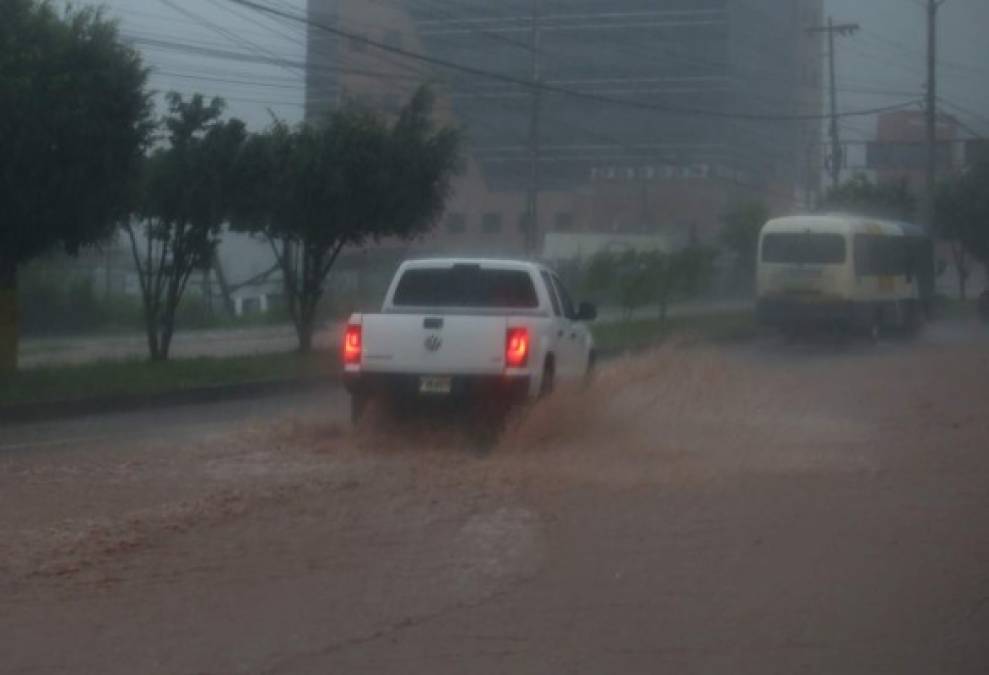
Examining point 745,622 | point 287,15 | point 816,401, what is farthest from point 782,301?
point 745,622

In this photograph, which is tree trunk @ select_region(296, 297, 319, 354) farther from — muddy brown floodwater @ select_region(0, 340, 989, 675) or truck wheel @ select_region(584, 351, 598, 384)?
muddy brown floodwater @ select_region(0, 340, 989, 675)

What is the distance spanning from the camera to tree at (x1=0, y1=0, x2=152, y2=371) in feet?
67.5

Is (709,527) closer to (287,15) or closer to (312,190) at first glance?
(312,190)

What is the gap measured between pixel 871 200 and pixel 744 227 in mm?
4379

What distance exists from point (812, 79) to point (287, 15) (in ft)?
147

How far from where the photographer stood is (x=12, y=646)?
8203mm

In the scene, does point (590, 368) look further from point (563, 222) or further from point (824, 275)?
point (563, 222)

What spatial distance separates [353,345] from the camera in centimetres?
1586

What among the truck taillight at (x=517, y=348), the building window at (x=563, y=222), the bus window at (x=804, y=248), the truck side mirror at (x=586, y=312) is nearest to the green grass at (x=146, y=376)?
the truck side mirror at (x=586, y=312)

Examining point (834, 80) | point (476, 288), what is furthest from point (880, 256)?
point (476, 288)

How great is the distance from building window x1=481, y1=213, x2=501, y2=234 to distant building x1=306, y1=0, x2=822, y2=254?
5 cm

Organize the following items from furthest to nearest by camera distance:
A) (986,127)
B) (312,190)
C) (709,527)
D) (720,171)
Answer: (720,171) → (986,127) → (312,190) → (709,527)

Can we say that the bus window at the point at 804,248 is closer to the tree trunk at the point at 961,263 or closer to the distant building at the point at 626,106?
the distant building at the point at 626,106

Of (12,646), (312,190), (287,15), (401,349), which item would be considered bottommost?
(12,646)
